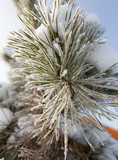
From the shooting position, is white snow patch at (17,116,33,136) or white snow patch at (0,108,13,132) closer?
white snow patch at (17,116,33,136)

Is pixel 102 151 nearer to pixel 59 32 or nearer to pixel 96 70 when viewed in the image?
pixel 96 70

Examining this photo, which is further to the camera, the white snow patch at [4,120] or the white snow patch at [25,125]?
the white snow patch at [4,120]

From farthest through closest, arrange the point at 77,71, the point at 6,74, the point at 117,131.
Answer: the point at 6,74, the point at 117,131, the point at 77,71

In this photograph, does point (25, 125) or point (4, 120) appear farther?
point (4, 120)

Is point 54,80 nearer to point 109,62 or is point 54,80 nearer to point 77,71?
point 77,71

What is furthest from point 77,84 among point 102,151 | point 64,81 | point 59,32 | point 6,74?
point 6,74

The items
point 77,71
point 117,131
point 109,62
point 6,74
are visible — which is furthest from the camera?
point 6,74

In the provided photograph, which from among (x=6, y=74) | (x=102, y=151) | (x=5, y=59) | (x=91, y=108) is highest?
(x=5, y=59)

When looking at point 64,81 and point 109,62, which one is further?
point 109,62

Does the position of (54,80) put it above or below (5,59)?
below
